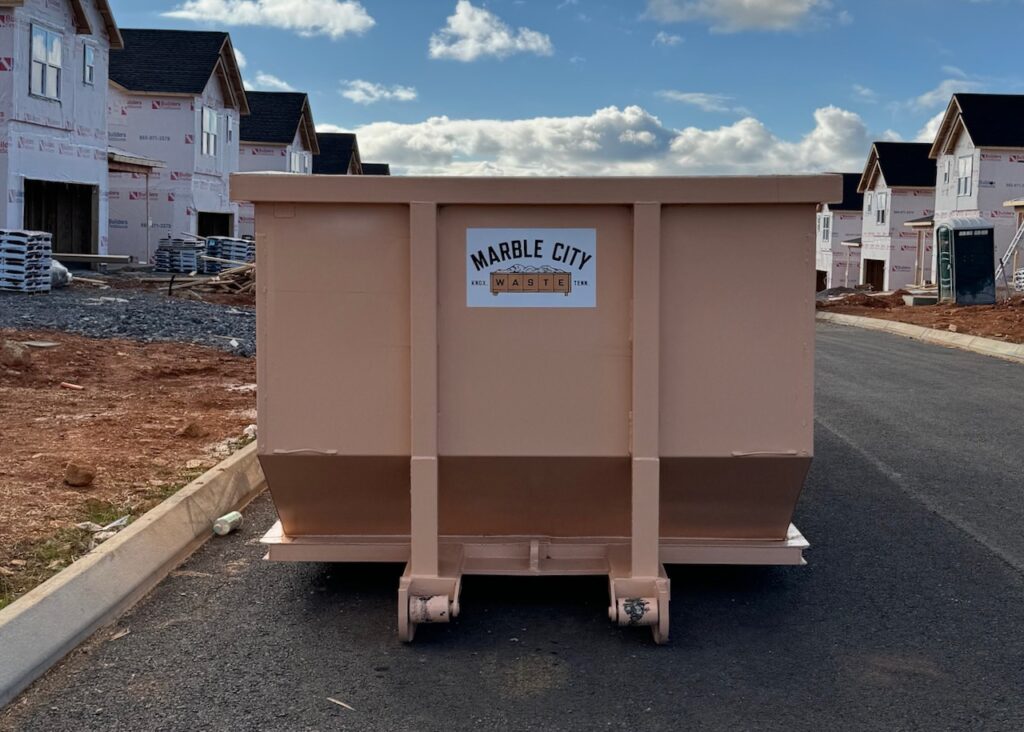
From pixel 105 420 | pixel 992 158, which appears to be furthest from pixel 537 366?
pixel 992 158

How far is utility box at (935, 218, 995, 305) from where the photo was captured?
105 ft

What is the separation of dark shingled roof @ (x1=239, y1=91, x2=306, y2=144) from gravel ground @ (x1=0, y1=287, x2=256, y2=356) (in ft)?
90.8

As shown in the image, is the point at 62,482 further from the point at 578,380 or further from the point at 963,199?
the point at 963,199

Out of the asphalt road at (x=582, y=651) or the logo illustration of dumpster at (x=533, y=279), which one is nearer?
the asphalt road at (x=582, y=651)

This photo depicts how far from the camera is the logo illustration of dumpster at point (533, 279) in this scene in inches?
184

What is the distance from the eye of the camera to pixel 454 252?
4660mm

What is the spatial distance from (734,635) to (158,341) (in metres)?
11.9

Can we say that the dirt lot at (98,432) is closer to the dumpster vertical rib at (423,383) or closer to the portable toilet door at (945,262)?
the dumpster vertical rib at (423,383)

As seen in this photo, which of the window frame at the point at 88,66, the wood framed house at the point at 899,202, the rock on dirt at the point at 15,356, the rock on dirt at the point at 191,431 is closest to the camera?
the rock on dirt at the point at 191,431

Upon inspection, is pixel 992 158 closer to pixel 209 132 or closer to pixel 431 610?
pixel 209 132

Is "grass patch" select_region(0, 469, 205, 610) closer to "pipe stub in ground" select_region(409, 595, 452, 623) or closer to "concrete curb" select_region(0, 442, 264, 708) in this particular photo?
"concrete curb" select_region(0, 442, 264, 708)

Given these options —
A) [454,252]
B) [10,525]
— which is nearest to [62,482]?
[10,525]

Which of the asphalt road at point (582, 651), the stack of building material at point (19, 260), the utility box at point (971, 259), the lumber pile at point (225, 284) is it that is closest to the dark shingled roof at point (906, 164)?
the utility box at point (971, 259)

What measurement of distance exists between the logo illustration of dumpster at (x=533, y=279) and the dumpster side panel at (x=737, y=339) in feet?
1.44
